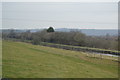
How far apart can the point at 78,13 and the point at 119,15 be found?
2.71 metres

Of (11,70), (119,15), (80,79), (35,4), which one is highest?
(35,4)

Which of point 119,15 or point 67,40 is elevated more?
point 119,15

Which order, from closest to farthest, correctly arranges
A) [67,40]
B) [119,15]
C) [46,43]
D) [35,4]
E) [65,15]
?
[119,15]
[35,4]
[65,15]
[46,43]
[67,40]

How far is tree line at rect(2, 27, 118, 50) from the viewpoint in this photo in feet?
16.8

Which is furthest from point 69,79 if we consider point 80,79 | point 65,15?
point 65,15

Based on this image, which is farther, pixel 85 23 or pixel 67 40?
pixel 67 40

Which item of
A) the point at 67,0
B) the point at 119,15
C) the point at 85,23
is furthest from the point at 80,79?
the point at 85,23

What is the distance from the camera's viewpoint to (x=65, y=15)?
5660mm

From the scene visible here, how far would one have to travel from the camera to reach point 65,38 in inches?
294

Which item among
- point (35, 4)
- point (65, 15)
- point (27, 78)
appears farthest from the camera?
point (65, 15)

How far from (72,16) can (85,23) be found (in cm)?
96

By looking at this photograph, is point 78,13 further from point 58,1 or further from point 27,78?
point 27,78

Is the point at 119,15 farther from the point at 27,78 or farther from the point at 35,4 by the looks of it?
the point at 27,78

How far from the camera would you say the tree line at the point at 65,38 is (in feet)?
16.8
